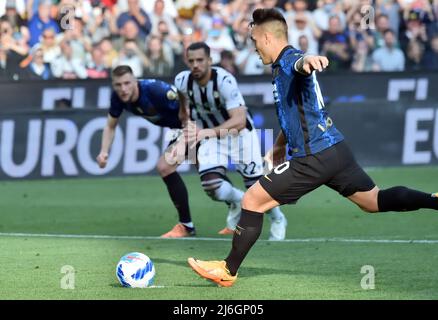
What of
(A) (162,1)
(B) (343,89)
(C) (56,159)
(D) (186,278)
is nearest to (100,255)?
(D) (186,278)

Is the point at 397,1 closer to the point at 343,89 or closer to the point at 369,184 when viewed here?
the point at 343,89

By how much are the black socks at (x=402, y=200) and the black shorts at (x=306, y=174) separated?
1.33 ft

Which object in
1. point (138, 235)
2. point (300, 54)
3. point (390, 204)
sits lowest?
point (138, 235)

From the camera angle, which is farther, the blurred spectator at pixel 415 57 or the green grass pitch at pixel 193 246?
the blurred spectator at pixel 415 57

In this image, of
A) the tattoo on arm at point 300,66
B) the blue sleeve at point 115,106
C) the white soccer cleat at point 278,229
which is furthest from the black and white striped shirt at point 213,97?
the tattoo on arm at point 300,66

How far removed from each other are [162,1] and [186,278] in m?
12.3

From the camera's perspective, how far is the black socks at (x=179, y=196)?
1252cm

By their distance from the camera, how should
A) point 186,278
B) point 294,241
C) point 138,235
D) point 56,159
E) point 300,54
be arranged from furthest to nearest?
point 56,159
point 138,235
point 294,241
point 186,278
point 300,54

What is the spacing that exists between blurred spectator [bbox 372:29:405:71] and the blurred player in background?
7988 millimetres

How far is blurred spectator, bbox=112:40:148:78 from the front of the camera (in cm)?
1962

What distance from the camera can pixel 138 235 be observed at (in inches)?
488

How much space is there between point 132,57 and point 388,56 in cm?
483

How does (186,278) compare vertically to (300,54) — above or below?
below

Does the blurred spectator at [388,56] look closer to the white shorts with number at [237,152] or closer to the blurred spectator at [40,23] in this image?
the blurred spectator at [40,23]
